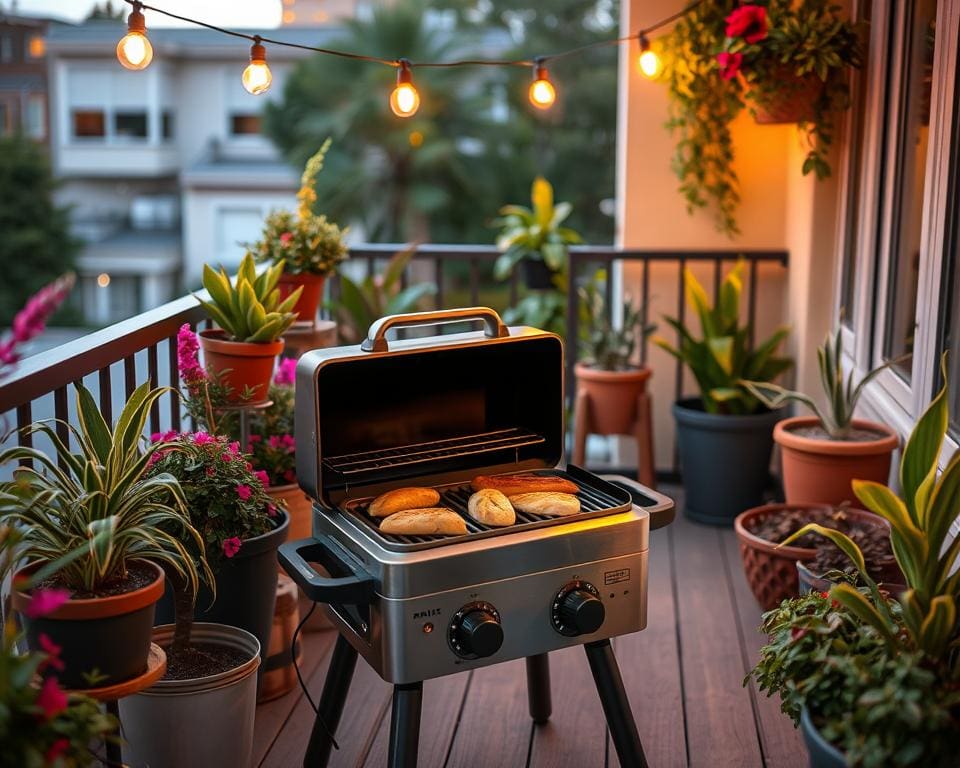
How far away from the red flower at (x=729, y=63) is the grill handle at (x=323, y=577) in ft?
8.03

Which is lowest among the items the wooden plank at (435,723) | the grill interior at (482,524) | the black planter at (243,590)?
the wooden plank at (435,723)

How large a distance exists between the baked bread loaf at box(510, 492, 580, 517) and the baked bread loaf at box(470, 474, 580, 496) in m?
0.04

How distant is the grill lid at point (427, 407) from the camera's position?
2143 millimetres

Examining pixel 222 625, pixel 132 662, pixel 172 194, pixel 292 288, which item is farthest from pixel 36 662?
pixel 172 194

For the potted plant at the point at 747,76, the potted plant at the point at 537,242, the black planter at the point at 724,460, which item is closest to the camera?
the potted plant at the point at 747,76

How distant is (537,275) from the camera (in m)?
5.10

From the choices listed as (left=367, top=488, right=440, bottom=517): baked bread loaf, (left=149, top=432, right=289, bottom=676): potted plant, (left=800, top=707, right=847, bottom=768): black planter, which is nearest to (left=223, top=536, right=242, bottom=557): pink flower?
(left=149, top=432, right=289, bottom=676): potted plant

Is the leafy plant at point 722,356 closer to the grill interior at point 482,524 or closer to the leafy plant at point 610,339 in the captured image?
the leafy plant at point 610,339

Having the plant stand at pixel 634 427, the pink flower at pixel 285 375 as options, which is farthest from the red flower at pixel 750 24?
the pink flower at pixel 285 375

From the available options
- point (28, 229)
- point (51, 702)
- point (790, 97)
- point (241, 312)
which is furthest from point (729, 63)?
point (28, 229)

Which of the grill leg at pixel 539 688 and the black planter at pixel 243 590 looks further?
the grill leg at pixel 539 688

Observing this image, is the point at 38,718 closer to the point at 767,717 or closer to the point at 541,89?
the point at 767,717

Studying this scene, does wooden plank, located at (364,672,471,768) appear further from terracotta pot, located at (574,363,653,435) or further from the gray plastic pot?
terracotta pot, located at (574,363,653,435)

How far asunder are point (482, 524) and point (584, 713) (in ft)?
3.17
